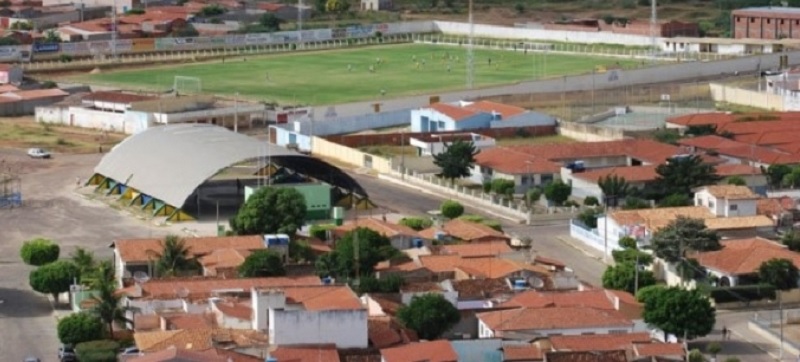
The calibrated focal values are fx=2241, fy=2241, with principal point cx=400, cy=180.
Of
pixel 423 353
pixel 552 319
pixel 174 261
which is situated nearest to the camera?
pixel 423 353

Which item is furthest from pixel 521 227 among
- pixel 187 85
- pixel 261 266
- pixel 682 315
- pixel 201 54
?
pixel 201 54

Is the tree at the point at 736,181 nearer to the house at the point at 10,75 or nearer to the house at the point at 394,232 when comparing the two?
the house at the point at 394,232

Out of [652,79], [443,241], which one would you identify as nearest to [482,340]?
[443,241]

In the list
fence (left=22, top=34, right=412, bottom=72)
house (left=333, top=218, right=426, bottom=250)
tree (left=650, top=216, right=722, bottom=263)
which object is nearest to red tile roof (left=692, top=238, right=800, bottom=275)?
tree (left=650, top=216, right=722, bottom=263)

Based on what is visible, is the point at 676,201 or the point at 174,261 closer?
the point at 174,261

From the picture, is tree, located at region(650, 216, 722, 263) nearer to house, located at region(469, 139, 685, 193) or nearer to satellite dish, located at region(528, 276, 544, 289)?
satellite dish, located at region(528, 276, 544, 289)

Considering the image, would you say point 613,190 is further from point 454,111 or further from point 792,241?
point 454,111
